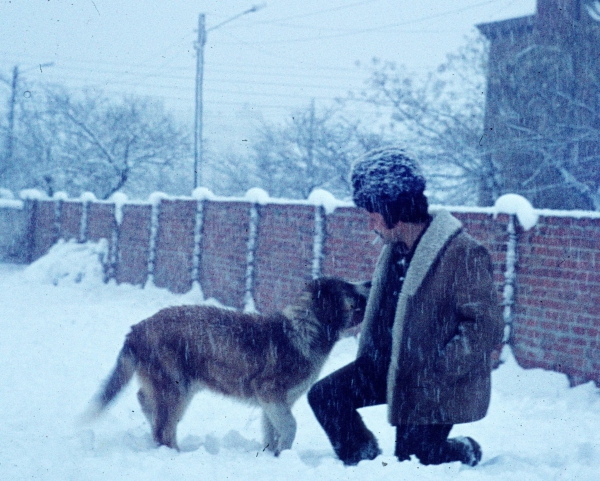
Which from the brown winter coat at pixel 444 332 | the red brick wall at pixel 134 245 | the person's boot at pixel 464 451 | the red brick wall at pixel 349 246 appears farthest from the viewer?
the red brick wall at pixel 134 245

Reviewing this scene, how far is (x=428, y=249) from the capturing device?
3084 millimetres

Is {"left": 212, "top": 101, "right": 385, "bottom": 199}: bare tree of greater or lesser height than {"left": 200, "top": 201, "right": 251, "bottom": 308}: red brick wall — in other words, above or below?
above

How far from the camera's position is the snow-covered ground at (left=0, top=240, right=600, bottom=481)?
326 centimetres

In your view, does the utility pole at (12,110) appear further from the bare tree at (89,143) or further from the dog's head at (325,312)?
the dog's head at (325,312)

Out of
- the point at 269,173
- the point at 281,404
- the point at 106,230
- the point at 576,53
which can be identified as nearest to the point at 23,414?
the point at 281,404

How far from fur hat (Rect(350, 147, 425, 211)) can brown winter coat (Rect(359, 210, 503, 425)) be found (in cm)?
22

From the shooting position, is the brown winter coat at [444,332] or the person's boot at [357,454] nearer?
the brown winter coat at [444,332]

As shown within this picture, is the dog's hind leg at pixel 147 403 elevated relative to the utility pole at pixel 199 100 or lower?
lower

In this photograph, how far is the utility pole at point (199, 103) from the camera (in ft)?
67.5

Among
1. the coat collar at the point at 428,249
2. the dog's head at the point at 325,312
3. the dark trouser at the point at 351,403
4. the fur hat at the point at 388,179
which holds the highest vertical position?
the fur hat at the point at 388,179

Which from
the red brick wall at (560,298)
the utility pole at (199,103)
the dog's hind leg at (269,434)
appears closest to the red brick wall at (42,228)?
the utility pole at (199,103)

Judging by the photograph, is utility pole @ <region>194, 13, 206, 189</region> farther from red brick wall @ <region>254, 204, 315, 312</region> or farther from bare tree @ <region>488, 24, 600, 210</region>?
red brick wall @ <region>254, 204, 315, 312</region>

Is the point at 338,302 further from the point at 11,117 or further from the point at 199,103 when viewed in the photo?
the point at 11,117

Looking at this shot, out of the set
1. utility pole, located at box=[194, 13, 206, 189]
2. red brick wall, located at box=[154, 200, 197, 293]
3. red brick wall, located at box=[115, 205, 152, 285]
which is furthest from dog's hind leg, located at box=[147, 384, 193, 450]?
utility pole, located at box=[194, 13, 206, 189]
